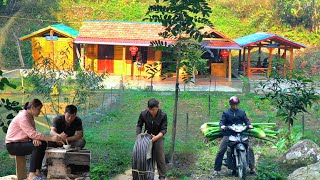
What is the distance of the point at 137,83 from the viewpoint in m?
26.5

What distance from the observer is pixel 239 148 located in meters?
8.80

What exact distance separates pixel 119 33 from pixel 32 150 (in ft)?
72.8

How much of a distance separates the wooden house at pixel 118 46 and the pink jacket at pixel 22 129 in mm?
20845

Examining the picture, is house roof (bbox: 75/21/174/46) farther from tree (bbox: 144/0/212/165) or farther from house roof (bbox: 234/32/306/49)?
tree (bbox: 144/0/212/165)

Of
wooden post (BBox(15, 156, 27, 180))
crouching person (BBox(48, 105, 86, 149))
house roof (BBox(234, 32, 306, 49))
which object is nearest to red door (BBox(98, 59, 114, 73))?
house roof (BBox(234, 32, 306, 49))

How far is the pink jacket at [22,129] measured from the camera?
7.38 m

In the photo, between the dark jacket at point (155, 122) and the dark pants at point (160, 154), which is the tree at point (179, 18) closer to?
the dark pants at point (160, 154)

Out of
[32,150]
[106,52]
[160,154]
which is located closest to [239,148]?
[160,154]

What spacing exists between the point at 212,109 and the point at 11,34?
2423 centimetres

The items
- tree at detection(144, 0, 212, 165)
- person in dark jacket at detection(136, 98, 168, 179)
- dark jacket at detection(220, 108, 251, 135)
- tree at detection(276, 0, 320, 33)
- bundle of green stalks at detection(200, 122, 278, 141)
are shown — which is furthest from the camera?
tree at detection(276, 0, 320, 33)

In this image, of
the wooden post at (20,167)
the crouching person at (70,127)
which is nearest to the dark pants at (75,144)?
the crouching person at (70,127)

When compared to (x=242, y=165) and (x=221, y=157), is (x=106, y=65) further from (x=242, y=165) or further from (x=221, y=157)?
(x=242, y=165)

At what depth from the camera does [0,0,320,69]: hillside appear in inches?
1501

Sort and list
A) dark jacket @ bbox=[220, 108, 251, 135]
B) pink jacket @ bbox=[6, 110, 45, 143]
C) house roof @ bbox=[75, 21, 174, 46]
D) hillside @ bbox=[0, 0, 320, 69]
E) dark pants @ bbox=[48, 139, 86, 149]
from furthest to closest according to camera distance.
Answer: hillside @ bbox=[0, 0, 320, 69]
house roof @ bbox=[75, 21, 174, 46]
dark jacket @ bbox=[220, 108, 251, 135]
dark pants @ bbox=[48, 139, 86, 149]
pink jacket @ bbox=[6, 110, 45, 143]
